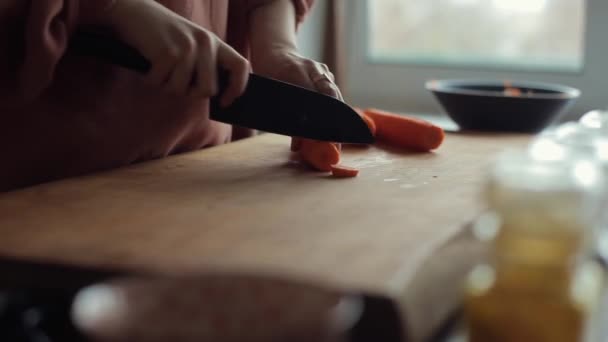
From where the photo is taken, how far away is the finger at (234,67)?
0.97m

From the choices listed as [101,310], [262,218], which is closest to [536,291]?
[101,310]

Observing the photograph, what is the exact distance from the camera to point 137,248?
0.73 m

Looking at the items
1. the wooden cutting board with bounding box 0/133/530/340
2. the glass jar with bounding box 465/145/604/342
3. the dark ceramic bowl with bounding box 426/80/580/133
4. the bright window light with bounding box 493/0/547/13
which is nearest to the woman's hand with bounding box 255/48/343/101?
the wooden cutting board with bounding box 0/133/530/340

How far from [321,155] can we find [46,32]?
37 cm

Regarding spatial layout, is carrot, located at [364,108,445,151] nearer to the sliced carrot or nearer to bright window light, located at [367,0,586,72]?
the sliced carrot

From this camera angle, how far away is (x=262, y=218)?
0.84 metres

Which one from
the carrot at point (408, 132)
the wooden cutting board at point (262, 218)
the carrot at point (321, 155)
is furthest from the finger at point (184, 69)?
the carrot at point (408, 132)

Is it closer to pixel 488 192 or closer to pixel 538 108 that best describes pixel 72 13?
pixel 488 192

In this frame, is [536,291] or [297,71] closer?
[536,291]

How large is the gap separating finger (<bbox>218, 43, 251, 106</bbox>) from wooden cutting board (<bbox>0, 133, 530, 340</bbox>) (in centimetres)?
11

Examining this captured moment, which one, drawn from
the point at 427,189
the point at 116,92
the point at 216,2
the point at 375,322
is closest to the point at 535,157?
the point at 375,322

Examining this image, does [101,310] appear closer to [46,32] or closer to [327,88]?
[46,32]

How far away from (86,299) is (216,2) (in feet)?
2.81

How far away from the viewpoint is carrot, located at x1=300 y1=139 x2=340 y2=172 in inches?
43.1
